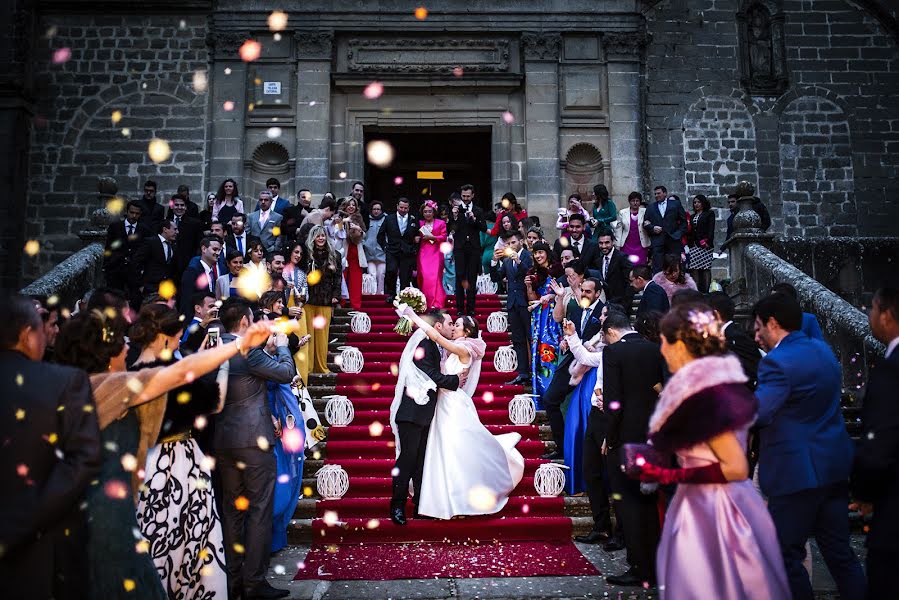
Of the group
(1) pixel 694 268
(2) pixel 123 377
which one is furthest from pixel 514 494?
(1) pixel 694 268

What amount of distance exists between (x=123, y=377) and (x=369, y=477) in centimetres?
481

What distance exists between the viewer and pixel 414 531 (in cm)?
744

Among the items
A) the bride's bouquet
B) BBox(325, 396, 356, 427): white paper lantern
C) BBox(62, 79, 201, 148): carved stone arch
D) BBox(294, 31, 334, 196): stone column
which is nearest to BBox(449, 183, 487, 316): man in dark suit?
BBox(325, 396, 356, 427): white paper lantern

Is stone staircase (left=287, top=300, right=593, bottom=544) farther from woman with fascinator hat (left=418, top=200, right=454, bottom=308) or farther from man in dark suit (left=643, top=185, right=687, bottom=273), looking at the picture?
man in dark suit (left=643, top=185, right=687, bottom=273)

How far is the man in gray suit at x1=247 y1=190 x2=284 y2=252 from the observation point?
1410 centimetres

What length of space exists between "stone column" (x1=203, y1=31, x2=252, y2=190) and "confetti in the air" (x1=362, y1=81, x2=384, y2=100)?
2611mm

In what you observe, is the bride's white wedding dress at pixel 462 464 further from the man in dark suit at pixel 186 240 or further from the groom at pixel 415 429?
the man in dark suit at pixel 186 240

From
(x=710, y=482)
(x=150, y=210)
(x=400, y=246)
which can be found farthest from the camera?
(x=150, y=210)

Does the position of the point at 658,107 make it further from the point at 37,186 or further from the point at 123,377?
the point at 123,377

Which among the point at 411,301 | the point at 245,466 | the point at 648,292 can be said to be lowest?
the point at 245,466

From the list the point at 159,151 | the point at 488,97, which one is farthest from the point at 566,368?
the point at 159,151

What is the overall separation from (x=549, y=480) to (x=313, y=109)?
40.0 feet

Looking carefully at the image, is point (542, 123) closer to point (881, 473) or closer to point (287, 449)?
point (287, 449)

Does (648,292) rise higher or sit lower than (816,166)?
lower
